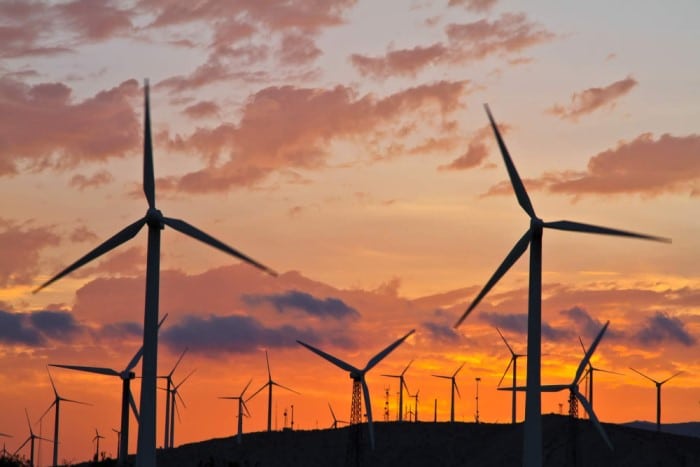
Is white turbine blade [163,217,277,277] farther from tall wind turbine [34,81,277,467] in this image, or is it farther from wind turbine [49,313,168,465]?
wind turbine [49,313,168,465]

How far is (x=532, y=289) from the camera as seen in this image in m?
120

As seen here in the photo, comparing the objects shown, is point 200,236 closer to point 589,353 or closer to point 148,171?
point 148,171

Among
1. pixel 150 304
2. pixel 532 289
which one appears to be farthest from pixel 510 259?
pixel 150 304

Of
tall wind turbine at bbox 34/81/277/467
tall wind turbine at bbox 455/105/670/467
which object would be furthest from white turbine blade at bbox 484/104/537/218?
tall wind turbine at bbox 34/81/277/467

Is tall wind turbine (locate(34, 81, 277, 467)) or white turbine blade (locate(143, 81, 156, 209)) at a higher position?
white turbine blade (locate(143, 81, 156, 209))

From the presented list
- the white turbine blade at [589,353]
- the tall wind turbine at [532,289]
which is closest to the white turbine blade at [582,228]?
the tall wind turbine at [532,289]

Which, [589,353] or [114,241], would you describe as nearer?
[114,241]

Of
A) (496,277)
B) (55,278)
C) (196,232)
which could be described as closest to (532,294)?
(496,277)

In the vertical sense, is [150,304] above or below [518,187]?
below

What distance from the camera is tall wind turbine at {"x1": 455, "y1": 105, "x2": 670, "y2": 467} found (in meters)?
116

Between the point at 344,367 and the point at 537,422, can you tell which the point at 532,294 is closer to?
the point at 537,422

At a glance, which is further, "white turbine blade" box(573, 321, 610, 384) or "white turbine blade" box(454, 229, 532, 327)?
"white turbine blade" box(573, 321, 610, 384)

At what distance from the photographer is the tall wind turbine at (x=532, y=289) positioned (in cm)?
11650

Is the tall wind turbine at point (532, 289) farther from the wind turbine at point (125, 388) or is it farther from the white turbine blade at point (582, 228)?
the wind turbine at point (125, 388)
